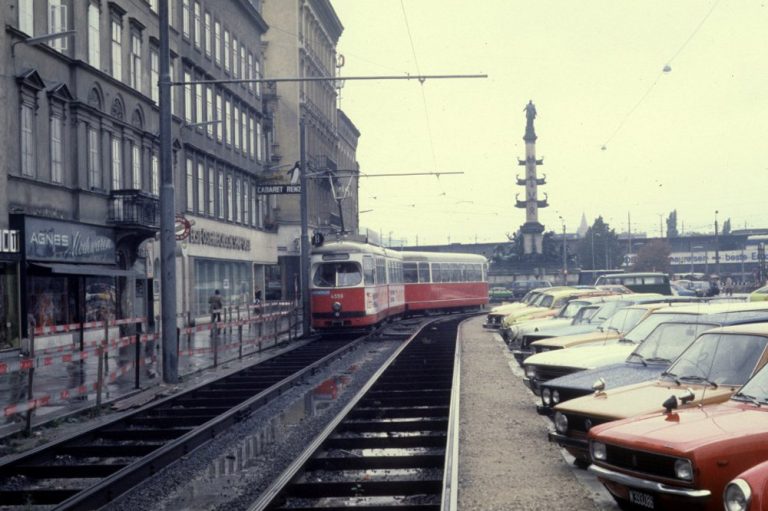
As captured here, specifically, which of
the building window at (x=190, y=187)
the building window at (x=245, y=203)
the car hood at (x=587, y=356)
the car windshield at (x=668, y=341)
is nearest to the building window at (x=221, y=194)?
the building window at (x=190, y=187)

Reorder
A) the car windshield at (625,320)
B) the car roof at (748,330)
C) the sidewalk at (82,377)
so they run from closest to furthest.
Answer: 1. the car roof at (748,330)
2. the sidewalk at (82,377)
3. the car windshield at (625,320)

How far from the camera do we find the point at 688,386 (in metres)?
8.84

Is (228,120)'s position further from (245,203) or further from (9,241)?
(9,241)

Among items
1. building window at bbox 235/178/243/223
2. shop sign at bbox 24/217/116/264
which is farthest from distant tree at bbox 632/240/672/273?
shop sign at bbox 24/217/116/264

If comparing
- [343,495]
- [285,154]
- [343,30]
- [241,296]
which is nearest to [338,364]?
[343,495]

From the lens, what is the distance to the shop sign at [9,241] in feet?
81.6

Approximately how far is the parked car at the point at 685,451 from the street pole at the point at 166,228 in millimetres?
12519

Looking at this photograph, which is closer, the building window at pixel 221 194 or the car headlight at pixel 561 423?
the car headlight at pixel 561 423

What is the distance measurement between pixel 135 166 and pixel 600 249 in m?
91.8

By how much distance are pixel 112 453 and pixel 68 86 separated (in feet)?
64.4

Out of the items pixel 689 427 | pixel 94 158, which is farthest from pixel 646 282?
pixel 689 427

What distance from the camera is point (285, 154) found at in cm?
6450

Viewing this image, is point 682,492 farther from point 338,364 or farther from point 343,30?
point 343,30

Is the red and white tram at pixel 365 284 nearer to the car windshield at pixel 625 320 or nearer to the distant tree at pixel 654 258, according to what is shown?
the car windshield at pixel 625 320
